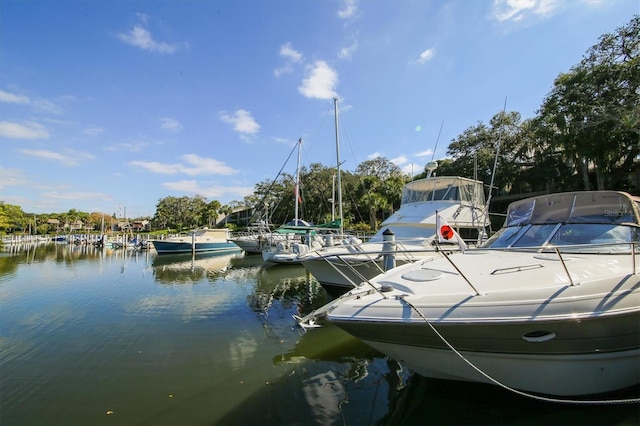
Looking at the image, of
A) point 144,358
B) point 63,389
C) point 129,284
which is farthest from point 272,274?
point 63,389

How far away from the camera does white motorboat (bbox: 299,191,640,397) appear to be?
10.3 feet

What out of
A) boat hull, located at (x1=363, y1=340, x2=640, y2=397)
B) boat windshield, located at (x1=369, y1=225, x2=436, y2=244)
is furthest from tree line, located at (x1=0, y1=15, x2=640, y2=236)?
boat hull, located at (x1=363, y1=340, x2=640, y2=397)

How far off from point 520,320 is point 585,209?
3121 mm

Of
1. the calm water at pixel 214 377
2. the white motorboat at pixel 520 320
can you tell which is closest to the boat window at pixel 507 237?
the white motorboat at pixel 520 320

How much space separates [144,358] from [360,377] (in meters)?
4.01

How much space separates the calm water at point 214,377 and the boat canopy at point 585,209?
2.60 m

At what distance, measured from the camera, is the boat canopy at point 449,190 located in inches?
449

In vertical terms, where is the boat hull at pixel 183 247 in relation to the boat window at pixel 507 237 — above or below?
below

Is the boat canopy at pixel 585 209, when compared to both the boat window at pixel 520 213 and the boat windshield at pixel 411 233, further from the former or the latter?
the boat windshield at pixel 411 233

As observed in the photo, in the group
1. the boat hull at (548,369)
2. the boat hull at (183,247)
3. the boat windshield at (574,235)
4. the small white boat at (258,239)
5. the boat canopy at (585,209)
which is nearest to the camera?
the boat hull at (548,369)

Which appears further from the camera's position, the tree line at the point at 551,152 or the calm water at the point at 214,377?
the tree line at the point at 551,152

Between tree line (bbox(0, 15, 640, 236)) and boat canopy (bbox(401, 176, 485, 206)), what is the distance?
69 cm

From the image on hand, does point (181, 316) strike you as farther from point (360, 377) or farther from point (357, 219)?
point (357, 219)

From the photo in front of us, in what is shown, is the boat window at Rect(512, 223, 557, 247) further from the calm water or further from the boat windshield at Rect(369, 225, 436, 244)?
the boat windshield at Rect(369, 225, 436, 244)
